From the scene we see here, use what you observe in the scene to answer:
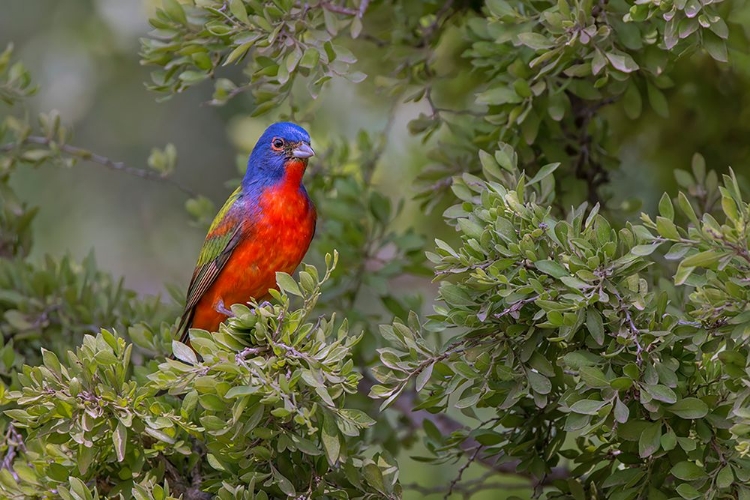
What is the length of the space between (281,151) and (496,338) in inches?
77.7

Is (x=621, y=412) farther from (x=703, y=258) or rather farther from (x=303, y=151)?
(x=303, y=151)

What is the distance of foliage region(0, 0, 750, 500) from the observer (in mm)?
2977

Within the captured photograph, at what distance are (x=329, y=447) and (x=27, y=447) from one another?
58.5 inches

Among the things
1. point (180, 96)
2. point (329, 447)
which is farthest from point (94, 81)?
point (329, 447)

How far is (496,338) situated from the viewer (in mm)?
3258

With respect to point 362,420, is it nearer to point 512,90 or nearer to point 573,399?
point 573,399

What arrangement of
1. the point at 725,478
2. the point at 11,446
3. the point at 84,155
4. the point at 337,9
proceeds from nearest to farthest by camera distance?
the point at 725,478 < the point at 11,446 < the point at 337,9 < the point at 84,155

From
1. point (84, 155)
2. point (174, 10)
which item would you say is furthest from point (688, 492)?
point (84, 155)

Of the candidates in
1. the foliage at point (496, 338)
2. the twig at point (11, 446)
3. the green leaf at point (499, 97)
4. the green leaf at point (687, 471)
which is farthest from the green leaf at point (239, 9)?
the green leaf at point (687, 471)

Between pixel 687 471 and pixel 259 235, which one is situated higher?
pixel 259 235

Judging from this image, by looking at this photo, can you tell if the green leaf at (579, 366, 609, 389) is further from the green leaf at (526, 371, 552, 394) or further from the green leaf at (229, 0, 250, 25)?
the green leaf at (229, 0, 250, 25)

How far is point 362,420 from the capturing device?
3.17 meters

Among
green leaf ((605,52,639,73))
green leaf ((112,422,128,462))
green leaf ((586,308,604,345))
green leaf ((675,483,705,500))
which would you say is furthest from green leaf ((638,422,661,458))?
green leaf ((112,422,128,462))

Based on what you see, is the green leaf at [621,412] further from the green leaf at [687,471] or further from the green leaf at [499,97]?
the green leaf at [499,97]
